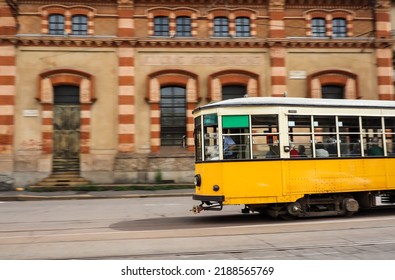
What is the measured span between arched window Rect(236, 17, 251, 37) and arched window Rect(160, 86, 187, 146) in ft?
15.1

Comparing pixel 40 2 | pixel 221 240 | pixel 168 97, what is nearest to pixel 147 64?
pixel 168 97

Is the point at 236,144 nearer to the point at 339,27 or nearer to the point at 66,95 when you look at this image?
the point at 66,95

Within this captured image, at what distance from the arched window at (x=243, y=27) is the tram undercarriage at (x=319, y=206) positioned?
536 inches

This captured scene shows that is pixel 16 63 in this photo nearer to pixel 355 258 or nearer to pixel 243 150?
pixel 243 150

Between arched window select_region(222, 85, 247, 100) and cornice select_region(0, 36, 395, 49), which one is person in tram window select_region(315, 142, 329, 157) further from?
cornice select_region(0, 36, 395, 49)

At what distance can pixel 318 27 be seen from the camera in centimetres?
2281

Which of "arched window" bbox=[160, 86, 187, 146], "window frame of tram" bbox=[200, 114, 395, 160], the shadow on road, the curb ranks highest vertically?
"arched window" bbox=[160, 86, 187, 146]

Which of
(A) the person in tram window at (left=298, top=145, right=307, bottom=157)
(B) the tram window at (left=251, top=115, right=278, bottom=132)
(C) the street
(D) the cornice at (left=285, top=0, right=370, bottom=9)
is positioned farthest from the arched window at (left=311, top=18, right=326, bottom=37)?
(B) the tram window at (left=251, top=115, right=278, bottom=132)

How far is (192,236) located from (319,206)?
4.17 metres

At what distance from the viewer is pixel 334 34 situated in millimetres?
22859

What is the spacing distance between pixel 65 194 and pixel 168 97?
743 centimetres

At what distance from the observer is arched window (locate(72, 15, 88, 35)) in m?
21.3

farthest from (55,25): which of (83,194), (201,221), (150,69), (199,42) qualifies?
(201,221)

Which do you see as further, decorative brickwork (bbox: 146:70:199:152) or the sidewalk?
decorative brickwork (bbox: 146:70:199:152)
